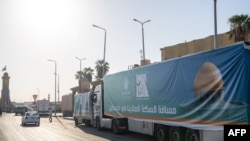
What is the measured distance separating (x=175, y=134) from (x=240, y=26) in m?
16.0

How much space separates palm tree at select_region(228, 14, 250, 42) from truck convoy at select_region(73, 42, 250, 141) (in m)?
11.2

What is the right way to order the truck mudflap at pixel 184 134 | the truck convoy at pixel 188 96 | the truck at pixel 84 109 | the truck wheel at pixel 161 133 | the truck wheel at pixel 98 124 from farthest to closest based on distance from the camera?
the truck at pixel 84 109 → the truck wheel at pixel 98 124 → the truck wheel at pixel 161 133 → the truck mudflap at pixel 184 134 → the truck convoy at pixel 188 96

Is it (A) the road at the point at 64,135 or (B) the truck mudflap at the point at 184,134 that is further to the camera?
(A) the road at the point at 64,135

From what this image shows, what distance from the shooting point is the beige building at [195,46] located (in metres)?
31.4

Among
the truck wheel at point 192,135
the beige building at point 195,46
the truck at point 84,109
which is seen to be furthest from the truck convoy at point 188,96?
the beige building at point 195,46

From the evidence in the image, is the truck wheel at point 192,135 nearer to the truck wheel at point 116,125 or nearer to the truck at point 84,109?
the truck wheel at point 116,125

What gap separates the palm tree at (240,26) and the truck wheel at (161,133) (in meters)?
14.1

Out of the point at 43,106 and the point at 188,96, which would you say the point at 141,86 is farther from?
the point at 43,106

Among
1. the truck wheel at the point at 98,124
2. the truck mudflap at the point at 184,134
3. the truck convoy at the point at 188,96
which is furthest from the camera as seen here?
the truck wheel at the point at 98,124

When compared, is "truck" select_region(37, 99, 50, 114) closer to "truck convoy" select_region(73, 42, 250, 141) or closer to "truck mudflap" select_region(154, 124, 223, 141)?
"truck convoy" select_region(73, 42, 250, 141)

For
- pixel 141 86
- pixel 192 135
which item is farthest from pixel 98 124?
pixel 192 135

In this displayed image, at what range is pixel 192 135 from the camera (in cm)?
1473

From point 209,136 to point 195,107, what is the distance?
1.36 meters

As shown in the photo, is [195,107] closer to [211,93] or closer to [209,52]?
[211,93]
